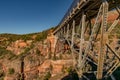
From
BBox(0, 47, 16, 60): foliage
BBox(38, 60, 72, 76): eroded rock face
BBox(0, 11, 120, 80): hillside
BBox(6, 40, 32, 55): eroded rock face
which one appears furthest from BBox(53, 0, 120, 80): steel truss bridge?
BBox(6, 40, 32, 55): eroded rock face

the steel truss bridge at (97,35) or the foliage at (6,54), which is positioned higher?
the steel truss bridge at (97,35)

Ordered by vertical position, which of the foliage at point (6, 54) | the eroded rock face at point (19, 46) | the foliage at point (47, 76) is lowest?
the foliage at point (47, 76)

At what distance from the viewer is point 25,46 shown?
46375 mm

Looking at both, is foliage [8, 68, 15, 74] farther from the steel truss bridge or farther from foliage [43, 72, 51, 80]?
the steel truss bridge

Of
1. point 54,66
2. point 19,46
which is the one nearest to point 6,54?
point 19,46

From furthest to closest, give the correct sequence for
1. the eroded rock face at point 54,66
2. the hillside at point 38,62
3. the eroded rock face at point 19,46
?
the eroded rock face at point 19,46 < the hillside at point 38,62 < the eroded rock face at point 54,66

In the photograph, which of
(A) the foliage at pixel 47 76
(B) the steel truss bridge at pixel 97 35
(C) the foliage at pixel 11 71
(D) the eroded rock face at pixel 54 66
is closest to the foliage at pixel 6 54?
(C) the foliage at pixel 11 71

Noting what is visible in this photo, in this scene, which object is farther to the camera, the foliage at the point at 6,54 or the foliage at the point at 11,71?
the foliage at the point at 6,54

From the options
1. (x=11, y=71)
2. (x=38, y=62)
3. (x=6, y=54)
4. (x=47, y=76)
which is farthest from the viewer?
(x=6, y=54)

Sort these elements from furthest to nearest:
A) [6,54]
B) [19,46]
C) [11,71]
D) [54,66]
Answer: [19,46], [6,54], [11,71], [54,66]

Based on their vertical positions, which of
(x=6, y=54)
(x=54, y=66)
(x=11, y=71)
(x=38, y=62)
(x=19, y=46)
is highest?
(x=19, y=46)

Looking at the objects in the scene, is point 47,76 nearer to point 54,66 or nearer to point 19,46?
point 54,66

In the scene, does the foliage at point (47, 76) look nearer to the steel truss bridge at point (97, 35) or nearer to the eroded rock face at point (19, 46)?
the steel truss bridge at point (97, 35)

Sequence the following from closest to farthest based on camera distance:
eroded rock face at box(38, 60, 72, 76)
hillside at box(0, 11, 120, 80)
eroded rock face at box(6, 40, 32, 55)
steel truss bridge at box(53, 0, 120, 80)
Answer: steel truss bridge at box(53, 0, 120, 80) → eroded rock face at box(38, 60, 72, 76) → hillside at box(0, 11, 120, 80) → eroded rock face at box(6, 40, 32, 55)
